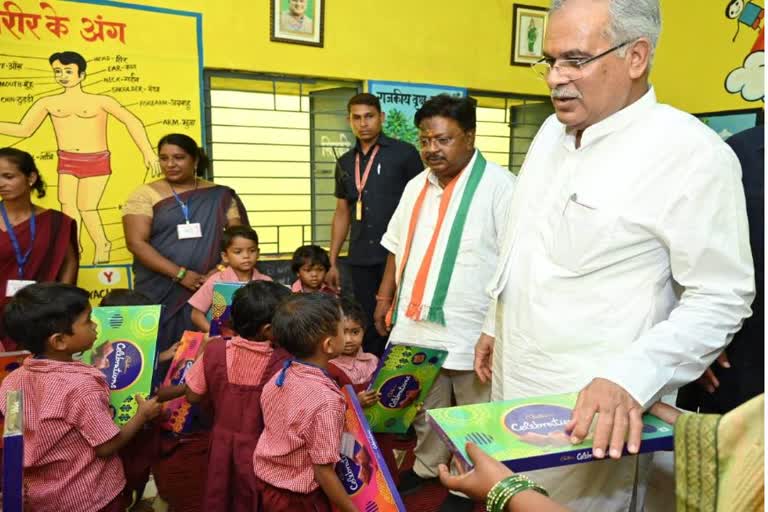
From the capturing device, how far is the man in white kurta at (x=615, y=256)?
1118 mm

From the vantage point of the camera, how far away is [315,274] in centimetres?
322

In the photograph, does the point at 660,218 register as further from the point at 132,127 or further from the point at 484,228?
the point at 132,127

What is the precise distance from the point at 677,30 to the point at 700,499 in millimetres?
5035

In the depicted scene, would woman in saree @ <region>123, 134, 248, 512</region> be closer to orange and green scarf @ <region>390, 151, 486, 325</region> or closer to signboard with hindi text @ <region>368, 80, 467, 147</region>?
orange and green scarf @ <region>390, 151, 486, 325</region>

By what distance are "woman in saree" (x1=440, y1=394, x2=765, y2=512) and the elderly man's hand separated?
0.15 meters

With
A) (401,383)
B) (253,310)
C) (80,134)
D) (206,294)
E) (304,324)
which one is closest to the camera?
(304,324)

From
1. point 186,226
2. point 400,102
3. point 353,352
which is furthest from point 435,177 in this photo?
point 400,102

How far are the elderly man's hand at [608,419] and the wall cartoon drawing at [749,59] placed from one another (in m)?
4.06

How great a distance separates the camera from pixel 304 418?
160 cm

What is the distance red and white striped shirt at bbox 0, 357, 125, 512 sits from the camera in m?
1.59

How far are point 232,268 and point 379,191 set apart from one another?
1.03 metres

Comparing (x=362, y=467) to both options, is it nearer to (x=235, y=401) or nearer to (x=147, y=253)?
(x=235, y=401)

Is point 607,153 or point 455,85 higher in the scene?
point 455,85

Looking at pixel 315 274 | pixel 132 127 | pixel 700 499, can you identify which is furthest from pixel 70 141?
pixel 700 499
